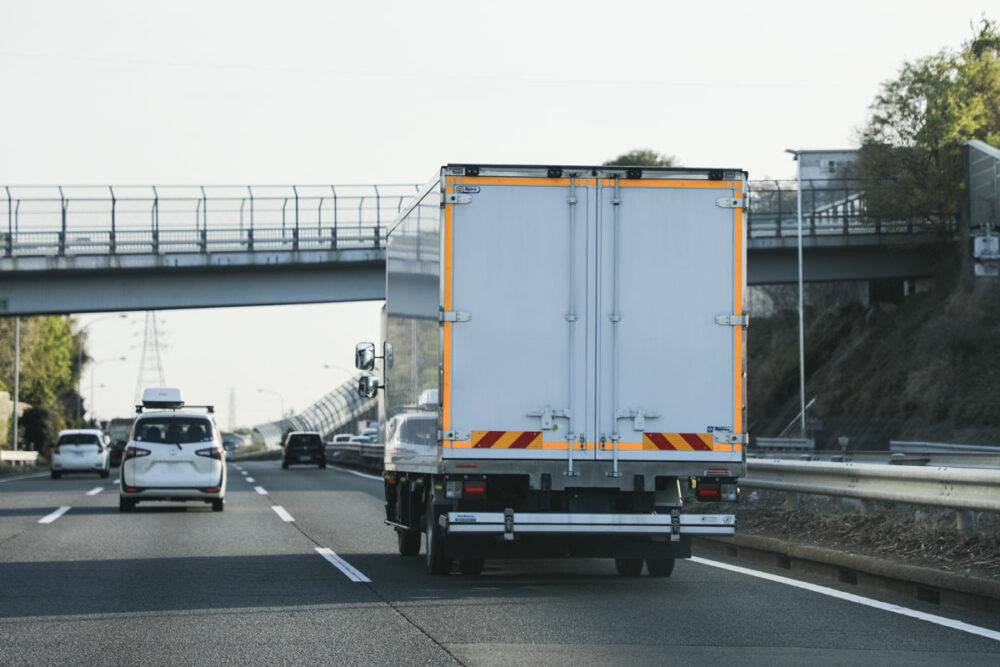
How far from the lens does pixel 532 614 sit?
970 cm

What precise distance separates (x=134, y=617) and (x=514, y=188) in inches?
173

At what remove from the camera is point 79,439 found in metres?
39.8

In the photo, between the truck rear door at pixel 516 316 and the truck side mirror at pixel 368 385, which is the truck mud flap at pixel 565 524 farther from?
the truck side mirror at pixel 368 385

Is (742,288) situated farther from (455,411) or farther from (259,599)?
(259,599)

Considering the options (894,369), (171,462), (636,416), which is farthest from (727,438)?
(894,369)

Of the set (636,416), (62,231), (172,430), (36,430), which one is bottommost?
(36,430)

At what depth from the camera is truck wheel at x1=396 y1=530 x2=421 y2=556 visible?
13.9m

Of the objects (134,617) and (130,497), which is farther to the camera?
(130,497)

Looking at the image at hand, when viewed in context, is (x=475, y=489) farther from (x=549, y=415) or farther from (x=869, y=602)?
(x=869, y=602)

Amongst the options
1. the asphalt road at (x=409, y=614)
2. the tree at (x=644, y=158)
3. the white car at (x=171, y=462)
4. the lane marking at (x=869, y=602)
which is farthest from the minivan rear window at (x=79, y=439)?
the tree at (x=644, y=158)

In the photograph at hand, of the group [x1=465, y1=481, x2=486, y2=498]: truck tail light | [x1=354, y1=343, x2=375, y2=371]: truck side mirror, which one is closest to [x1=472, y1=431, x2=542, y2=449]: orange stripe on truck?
[x1=465, y1=481, x2=486, y2=498]: truck tail light

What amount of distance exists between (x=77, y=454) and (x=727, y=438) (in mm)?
31811

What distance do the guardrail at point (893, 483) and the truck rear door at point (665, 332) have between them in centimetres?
130

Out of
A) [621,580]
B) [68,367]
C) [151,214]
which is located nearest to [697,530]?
[621,580]
